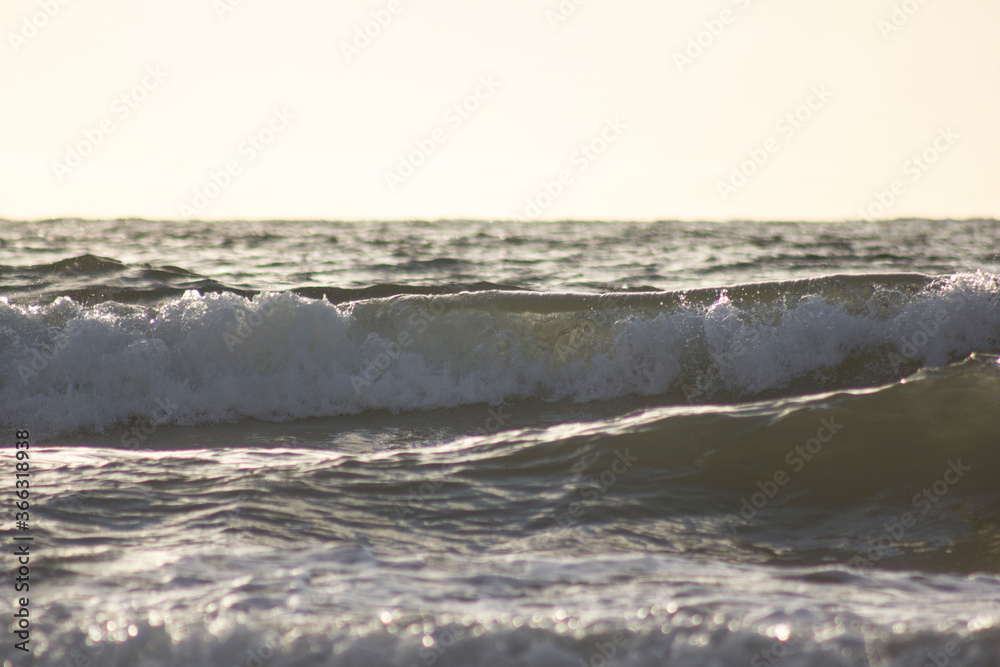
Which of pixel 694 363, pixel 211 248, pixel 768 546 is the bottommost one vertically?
pixel 768 546

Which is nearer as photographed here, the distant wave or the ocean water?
the ocean water

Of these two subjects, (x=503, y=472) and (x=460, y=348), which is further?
(x=460, y=348)

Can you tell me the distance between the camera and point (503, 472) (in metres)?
4.21

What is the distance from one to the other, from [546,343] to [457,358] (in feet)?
2.46

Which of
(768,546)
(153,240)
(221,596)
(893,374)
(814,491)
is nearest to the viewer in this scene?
(221,596)

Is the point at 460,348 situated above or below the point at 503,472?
above

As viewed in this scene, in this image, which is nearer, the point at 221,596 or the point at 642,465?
the point at 221,596

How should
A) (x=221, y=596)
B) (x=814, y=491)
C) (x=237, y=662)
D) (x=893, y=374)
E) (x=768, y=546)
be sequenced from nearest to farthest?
(x=237, y=662) → (x=221, y=596) → (x=768, y=546) → (x=814, y=491) → (x=893, y=374)

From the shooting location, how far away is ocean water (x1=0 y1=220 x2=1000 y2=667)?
2482 millimetres

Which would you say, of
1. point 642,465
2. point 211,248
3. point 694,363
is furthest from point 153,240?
point 642,465

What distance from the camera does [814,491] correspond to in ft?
13.3

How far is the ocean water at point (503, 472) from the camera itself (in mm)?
2482

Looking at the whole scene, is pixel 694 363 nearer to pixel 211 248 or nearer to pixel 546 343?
pixel 546 343

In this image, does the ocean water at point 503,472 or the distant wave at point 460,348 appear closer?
the ocean water at point 503,472
